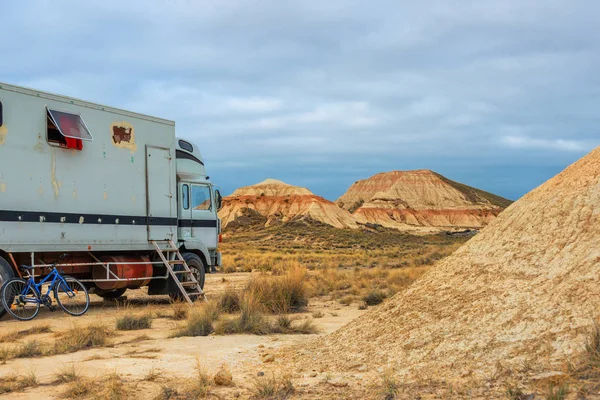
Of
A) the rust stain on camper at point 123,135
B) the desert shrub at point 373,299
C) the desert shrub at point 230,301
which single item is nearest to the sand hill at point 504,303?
the desert shrub at point 230,301

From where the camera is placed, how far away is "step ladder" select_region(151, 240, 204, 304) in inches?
589

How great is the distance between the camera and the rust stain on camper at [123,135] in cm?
1428

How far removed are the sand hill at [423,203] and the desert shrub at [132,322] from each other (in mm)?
87508

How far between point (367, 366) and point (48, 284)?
8261mm

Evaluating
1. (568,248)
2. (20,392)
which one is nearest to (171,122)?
(20,392)

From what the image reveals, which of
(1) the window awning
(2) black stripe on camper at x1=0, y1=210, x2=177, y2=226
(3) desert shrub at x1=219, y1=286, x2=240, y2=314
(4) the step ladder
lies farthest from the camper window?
(3) desert shrub at x1=219, y1=286, x2=240, y2=314

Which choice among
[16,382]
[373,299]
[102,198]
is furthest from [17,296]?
[373,299]

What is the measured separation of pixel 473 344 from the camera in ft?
21.6

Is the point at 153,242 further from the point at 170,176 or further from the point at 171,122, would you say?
the point at 171,122

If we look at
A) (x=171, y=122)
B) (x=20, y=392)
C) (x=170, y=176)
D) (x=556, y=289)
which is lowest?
(x=20, y=392)

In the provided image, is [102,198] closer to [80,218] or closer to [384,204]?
[80,218]

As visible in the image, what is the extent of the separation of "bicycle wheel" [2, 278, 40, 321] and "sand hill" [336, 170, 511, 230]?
287 ft

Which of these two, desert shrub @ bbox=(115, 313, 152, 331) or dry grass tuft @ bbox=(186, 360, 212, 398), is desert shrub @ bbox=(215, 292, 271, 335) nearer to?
desert shrub @ bbox=(115, 313, 152, 331)

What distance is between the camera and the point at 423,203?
116062mm
